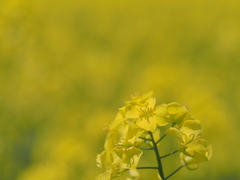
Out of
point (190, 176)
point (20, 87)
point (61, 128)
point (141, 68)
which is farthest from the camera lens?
point (141, 68)

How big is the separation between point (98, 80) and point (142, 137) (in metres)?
3.91

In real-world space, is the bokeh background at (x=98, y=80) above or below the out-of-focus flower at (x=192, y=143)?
below

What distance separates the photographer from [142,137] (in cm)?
131

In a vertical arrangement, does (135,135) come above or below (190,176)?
above

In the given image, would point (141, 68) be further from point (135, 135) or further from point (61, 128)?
point (135, 135)

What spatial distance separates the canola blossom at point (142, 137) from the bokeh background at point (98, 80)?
9 cm

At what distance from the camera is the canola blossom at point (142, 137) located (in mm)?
1267

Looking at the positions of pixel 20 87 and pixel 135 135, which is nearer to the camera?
pixel 135 135

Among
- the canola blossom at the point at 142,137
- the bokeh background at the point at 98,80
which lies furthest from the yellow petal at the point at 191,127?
the bokeh background at the point at 98,80

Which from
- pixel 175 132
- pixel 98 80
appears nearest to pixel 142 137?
pixel 175 132

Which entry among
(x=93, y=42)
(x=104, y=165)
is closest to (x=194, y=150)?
(x=104, y=165)

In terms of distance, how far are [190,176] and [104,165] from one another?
62.8 inches

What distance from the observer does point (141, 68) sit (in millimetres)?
6336

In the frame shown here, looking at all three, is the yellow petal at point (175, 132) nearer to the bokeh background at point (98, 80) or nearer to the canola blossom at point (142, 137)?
the canola blossom at point (142, 137)
